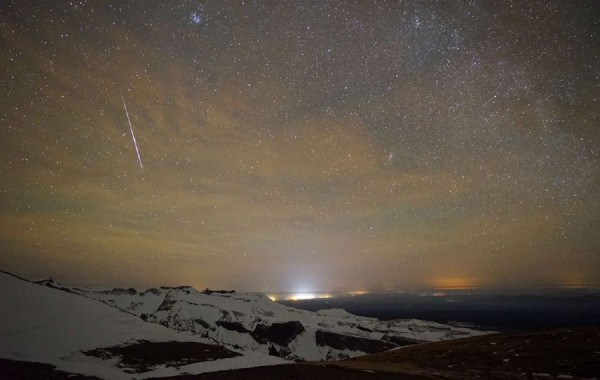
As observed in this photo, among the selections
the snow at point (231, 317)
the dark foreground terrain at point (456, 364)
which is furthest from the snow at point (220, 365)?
the snow at point (231, 317)

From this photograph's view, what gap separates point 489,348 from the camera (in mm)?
24000

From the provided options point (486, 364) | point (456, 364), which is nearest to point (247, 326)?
point (456, 364)

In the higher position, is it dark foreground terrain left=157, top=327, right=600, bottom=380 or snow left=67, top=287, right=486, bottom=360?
dark foreground terrain left=157, top=327, right=600, bottom=380

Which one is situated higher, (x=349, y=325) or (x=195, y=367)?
(x=195, y=367)

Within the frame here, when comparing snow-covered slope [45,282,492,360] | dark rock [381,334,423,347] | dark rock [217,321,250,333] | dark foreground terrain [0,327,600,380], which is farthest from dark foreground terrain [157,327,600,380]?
dark rock [381,334,423,347]

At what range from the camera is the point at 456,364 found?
2038 centimetres

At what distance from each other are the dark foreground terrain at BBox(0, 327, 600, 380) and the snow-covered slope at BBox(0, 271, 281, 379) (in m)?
1.54

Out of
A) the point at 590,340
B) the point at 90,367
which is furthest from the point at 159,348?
the point at 590,340

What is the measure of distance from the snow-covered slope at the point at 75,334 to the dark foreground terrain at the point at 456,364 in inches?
60.5

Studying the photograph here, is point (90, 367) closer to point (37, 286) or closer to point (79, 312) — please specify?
point (79, 312)

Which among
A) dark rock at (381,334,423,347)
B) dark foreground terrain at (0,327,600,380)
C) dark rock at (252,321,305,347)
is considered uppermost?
dark foreground terrain at (0,327,600,380)

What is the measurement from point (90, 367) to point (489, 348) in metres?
27.1

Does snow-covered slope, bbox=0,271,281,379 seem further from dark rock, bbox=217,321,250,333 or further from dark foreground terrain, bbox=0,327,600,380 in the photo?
dark rock, bbox=217,321,250,333

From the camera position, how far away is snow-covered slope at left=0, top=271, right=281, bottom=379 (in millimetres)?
22578
